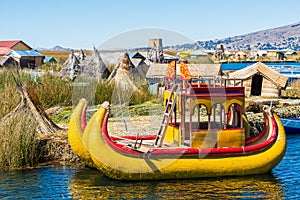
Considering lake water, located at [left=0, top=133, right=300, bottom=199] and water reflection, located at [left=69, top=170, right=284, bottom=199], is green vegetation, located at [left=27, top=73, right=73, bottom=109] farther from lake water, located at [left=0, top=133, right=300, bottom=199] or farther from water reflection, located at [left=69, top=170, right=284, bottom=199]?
water reflection, located at [left=69, top=170, right=284, bottom=199]

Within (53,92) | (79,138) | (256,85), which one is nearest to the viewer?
(79,138)

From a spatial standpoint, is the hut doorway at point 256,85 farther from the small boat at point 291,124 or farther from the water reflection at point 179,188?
the water reflection at point 179,188

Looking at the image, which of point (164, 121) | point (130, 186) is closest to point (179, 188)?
point (130, 186)

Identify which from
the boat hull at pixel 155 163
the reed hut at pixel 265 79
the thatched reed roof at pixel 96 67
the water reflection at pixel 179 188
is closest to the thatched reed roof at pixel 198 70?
the reed hut at pixel 265 79

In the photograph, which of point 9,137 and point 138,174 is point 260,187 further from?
point 9,137

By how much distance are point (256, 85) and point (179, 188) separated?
20.0m

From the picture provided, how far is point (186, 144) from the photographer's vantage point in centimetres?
1365

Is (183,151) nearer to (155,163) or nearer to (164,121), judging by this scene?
(155,163)

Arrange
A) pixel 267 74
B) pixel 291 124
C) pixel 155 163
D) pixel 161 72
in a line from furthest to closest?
1. pixel 161 72
2. pixel 267 74
3. pixel 291 124
4. pixel 155 163

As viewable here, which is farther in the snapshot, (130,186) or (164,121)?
(164,121)

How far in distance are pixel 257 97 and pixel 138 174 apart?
721 inches

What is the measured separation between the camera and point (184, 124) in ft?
45.1

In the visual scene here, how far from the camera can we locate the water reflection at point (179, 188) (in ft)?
39.0

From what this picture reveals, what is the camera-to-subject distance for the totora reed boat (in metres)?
12.6
